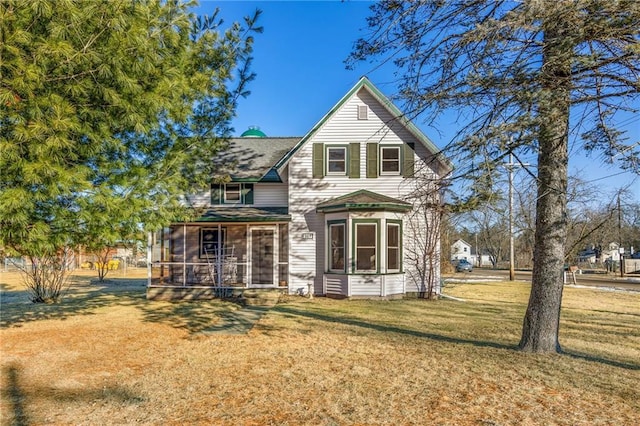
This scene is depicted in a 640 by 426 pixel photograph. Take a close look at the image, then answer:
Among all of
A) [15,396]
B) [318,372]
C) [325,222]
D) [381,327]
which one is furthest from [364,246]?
[15,396]

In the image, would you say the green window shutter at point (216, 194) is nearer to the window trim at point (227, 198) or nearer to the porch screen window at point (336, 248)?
the window trim at point (227, 198)

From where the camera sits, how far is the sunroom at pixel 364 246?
13.3 meters

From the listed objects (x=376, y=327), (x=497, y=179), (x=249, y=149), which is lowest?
(x=376, y=327)

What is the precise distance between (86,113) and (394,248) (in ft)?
34.1

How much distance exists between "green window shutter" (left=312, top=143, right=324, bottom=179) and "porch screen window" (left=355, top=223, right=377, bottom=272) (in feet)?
8.34

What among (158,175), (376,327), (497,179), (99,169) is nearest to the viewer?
(497,179)

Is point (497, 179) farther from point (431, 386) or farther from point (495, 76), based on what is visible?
point (431, 386)

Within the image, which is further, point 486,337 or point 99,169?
→ point 486,337

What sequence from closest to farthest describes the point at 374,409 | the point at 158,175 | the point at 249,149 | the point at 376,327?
the point at 374,409 < the point at 158,175 < the point at 376,327 < the point at 249,149

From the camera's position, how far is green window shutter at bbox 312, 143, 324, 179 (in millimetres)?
14438

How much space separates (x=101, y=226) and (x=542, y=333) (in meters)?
7.27

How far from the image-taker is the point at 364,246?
13.6 metres

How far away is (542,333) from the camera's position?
627 cm

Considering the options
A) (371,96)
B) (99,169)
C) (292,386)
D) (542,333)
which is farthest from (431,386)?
(371,96)
